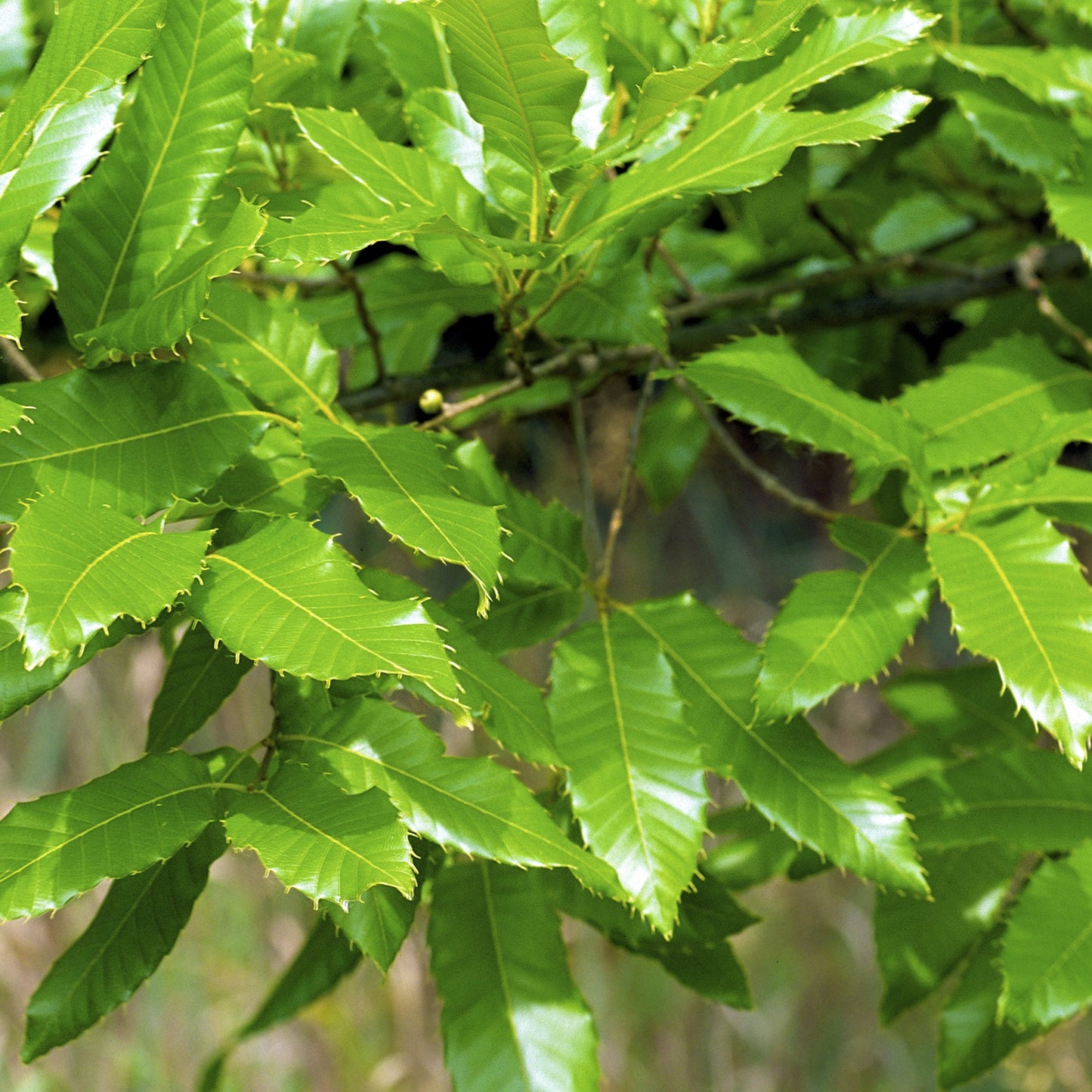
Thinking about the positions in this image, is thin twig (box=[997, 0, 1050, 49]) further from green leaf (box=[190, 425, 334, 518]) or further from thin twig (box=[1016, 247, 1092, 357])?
green leaf (box=[190, 425, 334, 518])

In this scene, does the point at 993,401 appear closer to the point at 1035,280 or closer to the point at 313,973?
the point at 1035,280

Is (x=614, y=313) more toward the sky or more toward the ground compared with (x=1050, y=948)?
more toward the sky

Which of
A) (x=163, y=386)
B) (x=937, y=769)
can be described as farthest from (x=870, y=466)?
(x=163, y=386)

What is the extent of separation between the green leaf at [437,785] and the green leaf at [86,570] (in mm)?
118

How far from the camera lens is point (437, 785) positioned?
532 mm

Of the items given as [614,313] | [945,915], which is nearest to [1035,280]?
[614,313]

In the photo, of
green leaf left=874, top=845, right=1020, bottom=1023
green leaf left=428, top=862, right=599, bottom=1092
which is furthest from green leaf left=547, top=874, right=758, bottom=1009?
green leaf left=874, top=845, right=1020, bottom=1023

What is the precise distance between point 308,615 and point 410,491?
0.29 ft

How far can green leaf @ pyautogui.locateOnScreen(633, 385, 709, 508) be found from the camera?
1181 millimetres

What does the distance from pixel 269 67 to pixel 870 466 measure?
0.50m

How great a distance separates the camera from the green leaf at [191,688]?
0.60 metres

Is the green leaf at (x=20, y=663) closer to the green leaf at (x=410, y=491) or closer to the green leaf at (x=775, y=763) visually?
the green leaf at (x=410, y=491)

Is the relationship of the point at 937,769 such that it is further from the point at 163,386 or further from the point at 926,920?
the point at 163,386

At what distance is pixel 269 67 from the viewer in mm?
739
